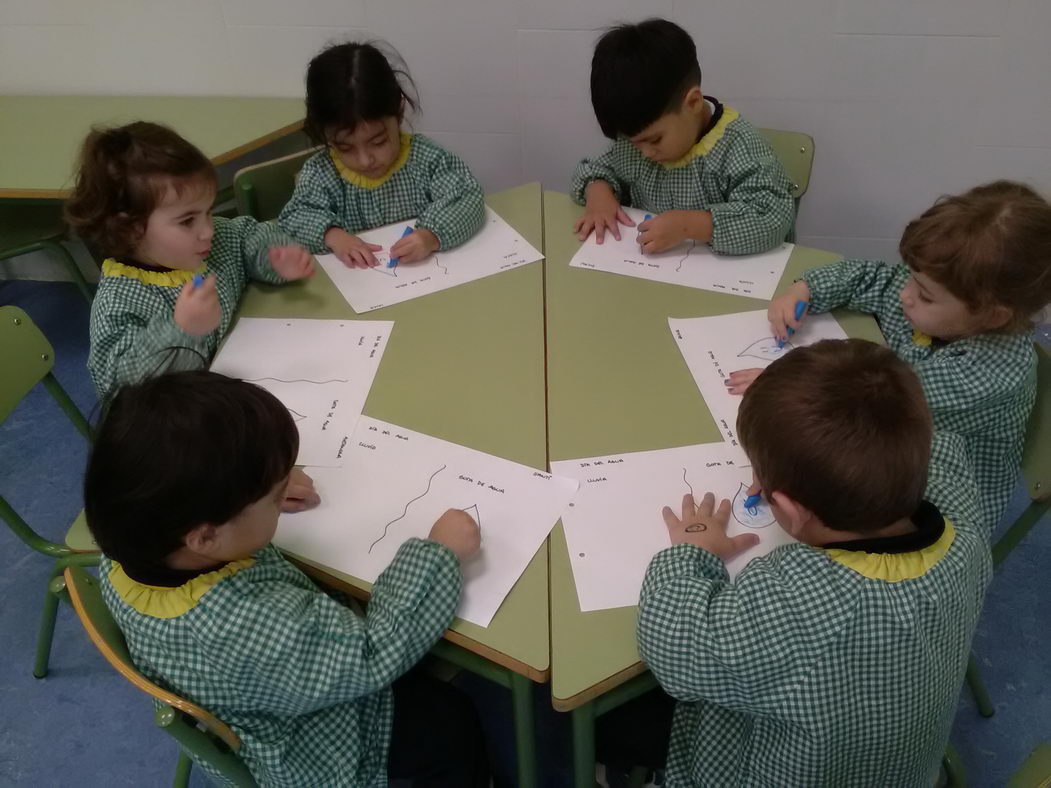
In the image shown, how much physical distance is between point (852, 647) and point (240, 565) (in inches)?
29.3

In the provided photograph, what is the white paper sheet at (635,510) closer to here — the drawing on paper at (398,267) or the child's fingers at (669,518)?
the child's fingers at (669,518)

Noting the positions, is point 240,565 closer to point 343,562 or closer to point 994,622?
point 343,562

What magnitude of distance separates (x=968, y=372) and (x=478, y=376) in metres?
0.80

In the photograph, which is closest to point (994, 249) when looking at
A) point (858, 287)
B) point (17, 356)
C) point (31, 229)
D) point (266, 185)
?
point (858, 287)

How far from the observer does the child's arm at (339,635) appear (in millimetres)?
897

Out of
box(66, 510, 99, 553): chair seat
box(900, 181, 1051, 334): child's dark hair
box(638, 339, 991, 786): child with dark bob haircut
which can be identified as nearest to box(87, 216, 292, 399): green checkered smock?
box(66, 510, 99, 553): chair seat

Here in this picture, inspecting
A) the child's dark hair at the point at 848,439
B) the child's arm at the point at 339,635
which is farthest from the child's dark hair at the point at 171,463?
the child's dark hair at the point at 848,439

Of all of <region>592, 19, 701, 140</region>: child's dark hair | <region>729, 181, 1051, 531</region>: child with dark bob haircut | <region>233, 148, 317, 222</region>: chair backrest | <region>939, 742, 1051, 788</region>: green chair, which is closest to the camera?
<region>939, 742, 1051, 788</region>: green chair

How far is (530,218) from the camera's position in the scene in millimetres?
1805

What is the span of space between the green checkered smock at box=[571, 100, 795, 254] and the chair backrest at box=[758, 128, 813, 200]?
0.68ft

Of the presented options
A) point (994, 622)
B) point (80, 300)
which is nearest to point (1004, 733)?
point (994, 622)

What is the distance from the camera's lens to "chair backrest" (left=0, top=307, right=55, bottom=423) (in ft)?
4.78

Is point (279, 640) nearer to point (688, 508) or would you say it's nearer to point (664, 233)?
point (688, 508)

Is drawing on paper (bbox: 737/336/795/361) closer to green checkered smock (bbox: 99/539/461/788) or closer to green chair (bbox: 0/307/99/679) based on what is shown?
green checkered smock (bbox: 99/539/461/788)
